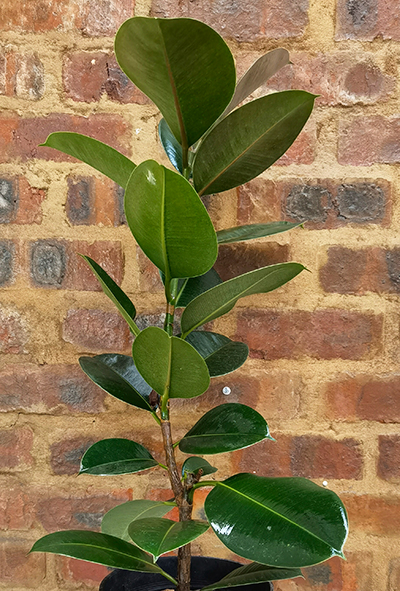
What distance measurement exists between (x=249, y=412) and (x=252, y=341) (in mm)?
330

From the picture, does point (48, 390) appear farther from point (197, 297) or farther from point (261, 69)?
point (261, 69)

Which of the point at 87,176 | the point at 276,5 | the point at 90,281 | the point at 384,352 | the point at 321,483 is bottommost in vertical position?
the point at 321,483

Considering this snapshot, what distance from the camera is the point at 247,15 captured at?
1075 mm

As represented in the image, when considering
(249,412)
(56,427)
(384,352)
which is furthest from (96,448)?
(384,352)

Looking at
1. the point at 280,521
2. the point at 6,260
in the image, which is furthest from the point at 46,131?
the point at 280,521

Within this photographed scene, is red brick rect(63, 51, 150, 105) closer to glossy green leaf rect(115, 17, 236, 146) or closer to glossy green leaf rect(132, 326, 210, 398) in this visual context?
glossy green leaf rect(115, 17, 236, 146)

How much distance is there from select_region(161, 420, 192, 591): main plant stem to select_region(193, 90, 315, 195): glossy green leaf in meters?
0.38

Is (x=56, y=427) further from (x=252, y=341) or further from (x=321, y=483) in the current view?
(x=321, y=483)

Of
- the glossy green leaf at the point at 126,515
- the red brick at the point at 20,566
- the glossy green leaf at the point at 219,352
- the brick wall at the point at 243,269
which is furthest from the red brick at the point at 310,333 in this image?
the red brick at the point at 20,566

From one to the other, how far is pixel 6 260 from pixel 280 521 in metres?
0.76

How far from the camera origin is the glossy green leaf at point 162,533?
2.13 feet

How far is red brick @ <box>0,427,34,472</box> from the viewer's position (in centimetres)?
113

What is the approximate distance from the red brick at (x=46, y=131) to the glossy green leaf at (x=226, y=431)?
0.59 m

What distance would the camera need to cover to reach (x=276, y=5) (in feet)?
3.52
